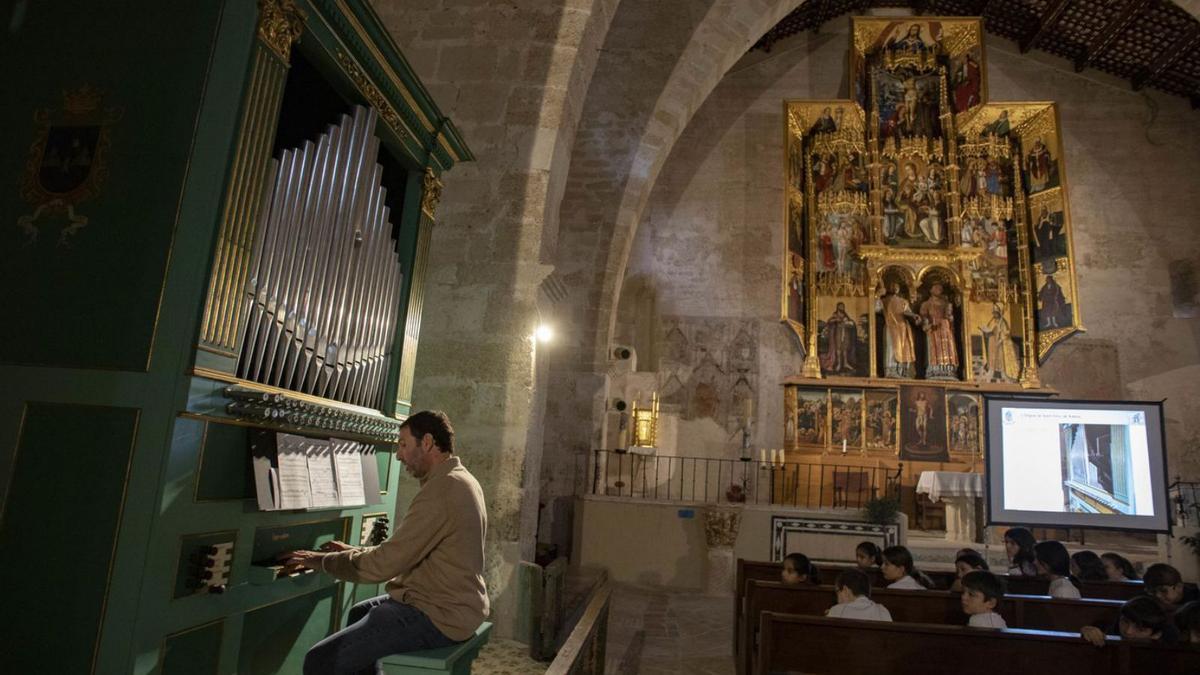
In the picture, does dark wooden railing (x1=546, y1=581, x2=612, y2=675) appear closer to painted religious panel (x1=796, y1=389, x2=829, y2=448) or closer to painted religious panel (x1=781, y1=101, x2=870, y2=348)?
painted religious panel (x1=796, y1=389, x2=829, y2=448)

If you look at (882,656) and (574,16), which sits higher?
(574,16)

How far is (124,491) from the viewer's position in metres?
2.05

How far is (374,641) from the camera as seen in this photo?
2.28 metres

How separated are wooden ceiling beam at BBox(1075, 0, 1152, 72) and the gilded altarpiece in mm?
1661

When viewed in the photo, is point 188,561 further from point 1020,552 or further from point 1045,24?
point 1045,24

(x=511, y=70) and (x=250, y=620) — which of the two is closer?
(x=250, y=620)

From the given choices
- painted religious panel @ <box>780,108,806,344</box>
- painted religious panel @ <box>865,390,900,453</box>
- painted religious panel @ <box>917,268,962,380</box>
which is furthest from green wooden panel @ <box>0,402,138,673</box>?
painted religious panel @ <box>917,268,962,380</box>

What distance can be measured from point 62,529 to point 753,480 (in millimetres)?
11636

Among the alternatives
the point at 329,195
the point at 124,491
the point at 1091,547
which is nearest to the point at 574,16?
the point at 329,195

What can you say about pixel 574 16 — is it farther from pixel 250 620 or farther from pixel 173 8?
pixel 250 620

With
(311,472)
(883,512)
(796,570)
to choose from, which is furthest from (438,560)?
(883,512)

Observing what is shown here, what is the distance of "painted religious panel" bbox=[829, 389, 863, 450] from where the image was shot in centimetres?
1252

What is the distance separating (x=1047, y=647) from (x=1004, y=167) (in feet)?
42.9

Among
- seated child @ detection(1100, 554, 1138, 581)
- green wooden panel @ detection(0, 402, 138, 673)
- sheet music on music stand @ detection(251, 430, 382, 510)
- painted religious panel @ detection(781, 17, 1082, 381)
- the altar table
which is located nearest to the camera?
green wooden panel @ detection(0, 402, 138, 673)
